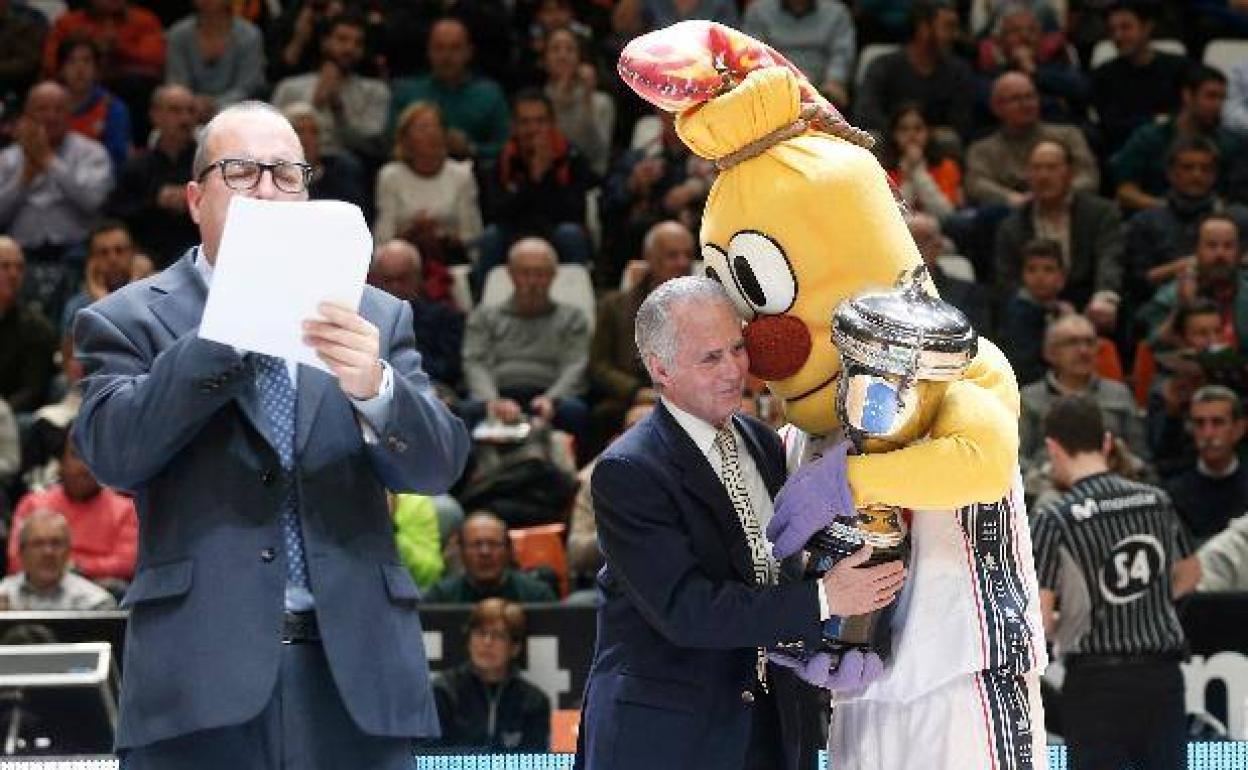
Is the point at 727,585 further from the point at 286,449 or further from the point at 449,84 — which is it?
the point at 449,84

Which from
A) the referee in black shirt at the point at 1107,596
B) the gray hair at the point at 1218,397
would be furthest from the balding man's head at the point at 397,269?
the referee in black shirt at the point at 1107,596

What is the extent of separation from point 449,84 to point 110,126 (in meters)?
1.68

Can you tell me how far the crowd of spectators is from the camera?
29.7 ft

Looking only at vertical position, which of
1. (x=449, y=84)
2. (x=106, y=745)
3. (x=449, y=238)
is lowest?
(x=106, y=745)

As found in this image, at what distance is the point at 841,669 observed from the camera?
167 inches

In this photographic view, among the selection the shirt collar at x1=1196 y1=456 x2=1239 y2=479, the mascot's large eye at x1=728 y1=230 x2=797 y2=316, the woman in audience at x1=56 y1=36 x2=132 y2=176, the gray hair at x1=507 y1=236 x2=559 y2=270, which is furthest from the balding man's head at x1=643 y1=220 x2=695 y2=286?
the mascot's large eye at x1=728 y1=230 x2=797 y2=316

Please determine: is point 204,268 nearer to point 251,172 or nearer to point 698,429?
point 251,172

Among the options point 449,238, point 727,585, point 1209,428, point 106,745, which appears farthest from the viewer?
point 449,238

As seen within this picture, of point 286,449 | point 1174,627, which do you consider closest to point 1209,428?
point 1174,627

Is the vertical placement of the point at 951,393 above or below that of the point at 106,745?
above

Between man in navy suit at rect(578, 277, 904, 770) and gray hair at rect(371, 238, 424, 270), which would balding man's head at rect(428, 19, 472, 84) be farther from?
man in navy suit at rect(578, 277, 904, 770)

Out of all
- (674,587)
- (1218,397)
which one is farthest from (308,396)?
(1218,397)

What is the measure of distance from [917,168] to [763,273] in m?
6.61

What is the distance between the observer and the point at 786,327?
4.39m
